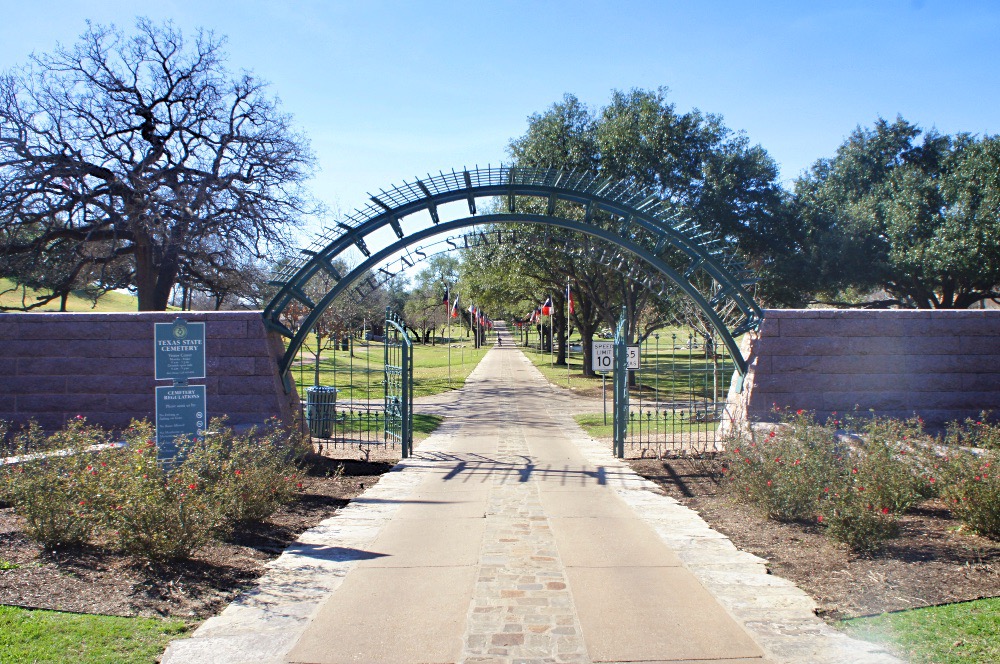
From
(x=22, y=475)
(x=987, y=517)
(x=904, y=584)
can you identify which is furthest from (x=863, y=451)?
(x=22, y=475)

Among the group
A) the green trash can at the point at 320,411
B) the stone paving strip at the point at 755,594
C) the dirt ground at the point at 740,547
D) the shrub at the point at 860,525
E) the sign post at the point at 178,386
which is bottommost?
the stone paving strip at the point at 755,594

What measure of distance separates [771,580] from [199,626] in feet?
14.0

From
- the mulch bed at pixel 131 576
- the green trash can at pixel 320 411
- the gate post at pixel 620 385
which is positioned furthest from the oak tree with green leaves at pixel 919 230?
the mulch bed at pixel 131 576

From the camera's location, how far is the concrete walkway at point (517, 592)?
441 cm

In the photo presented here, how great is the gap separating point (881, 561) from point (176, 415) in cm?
765

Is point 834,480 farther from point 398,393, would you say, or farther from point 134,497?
point 398,393

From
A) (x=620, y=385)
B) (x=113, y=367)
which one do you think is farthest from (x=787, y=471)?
(x=113, y=367)

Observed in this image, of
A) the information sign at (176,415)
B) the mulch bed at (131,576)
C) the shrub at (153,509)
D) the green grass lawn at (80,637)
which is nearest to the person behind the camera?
the green grass lawn at (80,637)

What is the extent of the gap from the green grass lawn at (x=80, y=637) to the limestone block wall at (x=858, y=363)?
9.35 m

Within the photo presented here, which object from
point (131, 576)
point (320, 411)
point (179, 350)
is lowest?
point (131, 576)

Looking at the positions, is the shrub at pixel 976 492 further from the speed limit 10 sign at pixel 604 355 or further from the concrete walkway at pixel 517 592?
the speed limit 10 sign at pixel 604 355

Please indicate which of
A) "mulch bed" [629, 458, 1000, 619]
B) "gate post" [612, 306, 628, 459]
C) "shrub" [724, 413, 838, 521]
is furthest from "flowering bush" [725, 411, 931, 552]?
"gate post" [612, 306, 628, 459]

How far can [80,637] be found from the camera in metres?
4.41

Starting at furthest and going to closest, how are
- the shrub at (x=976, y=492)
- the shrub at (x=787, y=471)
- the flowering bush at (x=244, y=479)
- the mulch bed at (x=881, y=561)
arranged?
the shrub at (x=787, y=471), the flowering bush at (x=244, y=479), the shrub at (x=976, y=492), the mulch bed at (x=881, y=561)
